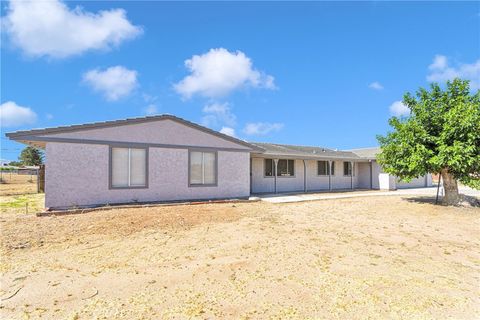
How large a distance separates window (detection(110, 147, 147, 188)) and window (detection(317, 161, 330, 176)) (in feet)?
42.3

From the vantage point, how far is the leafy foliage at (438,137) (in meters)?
11.4

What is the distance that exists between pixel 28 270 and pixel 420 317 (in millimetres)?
5956

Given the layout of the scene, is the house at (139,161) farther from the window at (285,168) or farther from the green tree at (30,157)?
the green tree at (30,157)

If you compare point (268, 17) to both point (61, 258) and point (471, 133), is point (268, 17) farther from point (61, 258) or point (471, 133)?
point (61, 258)

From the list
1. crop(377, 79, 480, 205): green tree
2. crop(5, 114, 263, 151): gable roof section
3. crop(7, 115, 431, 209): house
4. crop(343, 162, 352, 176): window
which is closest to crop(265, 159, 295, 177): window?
crop(7, 115, 431, 209): house

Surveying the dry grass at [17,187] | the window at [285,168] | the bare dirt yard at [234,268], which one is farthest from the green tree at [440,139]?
the dry grass at [17,187]

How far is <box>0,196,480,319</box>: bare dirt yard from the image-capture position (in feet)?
12.3

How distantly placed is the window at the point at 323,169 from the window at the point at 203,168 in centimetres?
965

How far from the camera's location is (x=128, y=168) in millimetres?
11812

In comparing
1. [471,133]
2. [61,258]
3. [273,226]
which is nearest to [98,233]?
[61,258]

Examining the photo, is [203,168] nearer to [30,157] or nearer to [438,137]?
[438,137]

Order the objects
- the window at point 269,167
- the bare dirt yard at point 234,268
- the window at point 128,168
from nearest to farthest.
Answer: the bare dirt yard at point 234,268 < the window at point 128,168 < the window at point 269,167

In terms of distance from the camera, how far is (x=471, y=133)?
11289 millimetres

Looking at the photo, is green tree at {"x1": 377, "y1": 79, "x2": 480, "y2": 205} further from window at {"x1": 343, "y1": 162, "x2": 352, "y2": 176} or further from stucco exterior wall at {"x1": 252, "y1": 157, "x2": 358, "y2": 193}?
window at {"x1": 343, "y1": 162, "x2": 352, "y2": 176}
